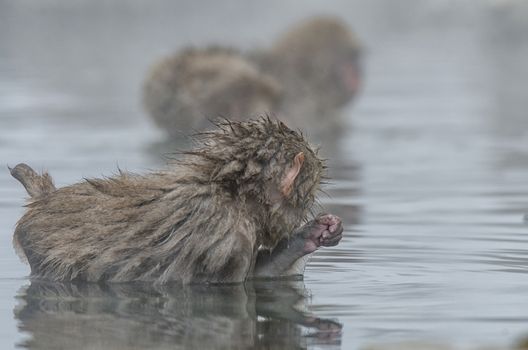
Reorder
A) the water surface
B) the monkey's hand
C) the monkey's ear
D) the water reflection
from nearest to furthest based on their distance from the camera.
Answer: the water reflection, the water surface, the monkey's ear, the monkey's hand

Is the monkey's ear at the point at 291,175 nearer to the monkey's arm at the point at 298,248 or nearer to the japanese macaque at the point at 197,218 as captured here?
the japanese macaque at the point at 197,218

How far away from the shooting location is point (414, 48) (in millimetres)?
25531

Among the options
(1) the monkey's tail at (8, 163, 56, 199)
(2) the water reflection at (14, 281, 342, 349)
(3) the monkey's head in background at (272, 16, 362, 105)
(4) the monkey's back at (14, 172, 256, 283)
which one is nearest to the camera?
(2) the water reflection at (14, 281, 342, 349)

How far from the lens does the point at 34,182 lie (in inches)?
292

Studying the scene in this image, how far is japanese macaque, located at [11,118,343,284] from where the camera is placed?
6.79 m

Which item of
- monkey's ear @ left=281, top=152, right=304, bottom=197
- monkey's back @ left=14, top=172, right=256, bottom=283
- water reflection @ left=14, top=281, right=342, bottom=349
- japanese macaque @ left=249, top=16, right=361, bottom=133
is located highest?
japanese macaque @ left=249, top=16, right=361, bottom=133

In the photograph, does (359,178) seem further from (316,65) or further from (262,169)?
(316,65)

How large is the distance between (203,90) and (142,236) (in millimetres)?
7247

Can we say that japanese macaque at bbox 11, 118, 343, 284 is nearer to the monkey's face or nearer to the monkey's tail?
the monkey's face

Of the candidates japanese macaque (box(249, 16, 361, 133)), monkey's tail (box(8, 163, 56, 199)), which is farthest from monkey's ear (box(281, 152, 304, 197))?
japanese macaque (box(249, 16, 361, 133))

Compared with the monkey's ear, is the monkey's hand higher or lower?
lower

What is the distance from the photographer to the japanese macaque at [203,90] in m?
13.7

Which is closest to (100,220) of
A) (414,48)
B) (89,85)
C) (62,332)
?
(62,332)

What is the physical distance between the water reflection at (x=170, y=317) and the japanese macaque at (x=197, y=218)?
0.10 m
